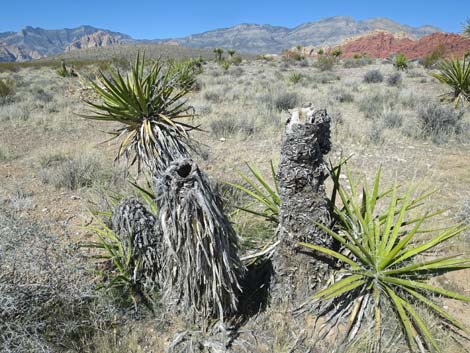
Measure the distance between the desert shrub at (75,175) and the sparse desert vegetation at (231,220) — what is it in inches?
1.0

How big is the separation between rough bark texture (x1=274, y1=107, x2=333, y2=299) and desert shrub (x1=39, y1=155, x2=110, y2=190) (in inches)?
141

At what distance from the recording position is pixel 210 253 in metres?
2.17

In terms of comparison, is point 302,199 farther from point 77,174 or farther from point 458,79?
point 458,79

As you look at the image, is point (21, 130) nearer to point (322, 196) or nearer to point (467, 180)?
point (322, 196)

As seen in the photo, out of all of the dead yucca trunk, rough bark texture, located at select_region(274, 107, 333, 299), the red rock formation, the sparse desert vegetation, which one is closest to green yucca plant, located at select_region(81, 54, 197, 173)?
→ the sparse desert vegetation

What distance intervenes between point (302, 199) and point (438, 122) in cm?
659

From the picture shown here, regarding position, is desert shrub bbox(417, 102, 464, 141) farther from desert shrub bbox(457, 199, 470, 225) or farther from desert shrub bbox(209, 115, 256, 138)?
desert shrub bbox(209, 115, 256, 138)

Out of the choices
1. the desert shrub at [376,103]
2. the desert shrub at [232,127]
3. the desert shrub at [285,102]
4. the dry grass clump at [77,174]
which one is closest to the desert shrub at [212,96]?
the desert shrub at [285,102]

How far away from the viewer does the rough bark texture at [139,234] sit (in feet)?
8.68

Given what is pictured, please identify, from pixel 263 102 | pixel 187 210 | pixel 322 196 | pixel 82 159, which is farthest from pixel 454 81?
pixel 82 159

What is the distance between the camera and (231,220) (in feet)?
12.3

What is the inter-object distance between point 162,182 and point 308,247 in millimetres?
1221

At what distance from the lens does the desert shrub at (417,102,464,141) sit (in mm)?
7109

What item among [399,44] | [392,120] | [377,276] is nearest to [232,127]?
[392,120]
